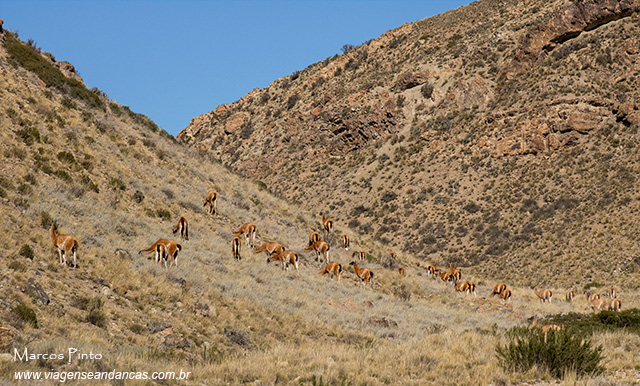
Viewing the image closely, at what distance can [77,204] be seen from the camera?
16.5 m

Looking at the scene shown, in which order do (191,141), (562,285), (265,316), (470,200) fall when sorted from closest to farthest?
(265,316)
(562,285)
(470,200)
(191,141)

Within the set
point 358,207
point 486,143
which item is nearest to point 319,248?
point 358,207

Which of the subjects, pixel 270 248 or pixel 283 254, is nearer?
pixel 283 254

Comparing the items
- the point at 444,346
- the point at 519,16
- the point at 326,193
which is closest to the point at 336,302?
the point at 444,346

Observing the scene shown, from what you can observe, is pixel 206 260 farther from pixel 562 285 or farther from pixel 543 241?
pixel 543 241

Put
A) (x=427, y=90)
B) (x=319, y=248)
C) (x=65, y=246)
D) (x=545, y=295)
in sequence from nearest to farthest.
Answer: (x=65, y=246), (x=319, y=248), (x=545, y=295), (x=427, y=90)

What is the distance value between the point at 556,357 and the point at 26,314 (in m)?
9.32

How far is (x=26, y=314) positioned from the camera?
923 centimetres

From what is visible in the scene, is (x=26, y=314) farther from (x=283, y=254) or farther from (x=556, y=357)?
(x=283, y=254)

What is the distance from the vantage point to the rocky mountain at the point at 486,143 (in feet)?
141

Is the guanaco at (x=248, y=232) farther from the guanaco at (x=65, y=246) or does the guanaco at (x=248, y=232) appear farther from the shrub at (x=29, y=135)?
the guanaco at (x=65, y=246)

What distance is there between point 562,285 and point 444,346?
29.5 meters

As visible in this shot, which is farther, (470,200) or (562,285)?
(470,200)

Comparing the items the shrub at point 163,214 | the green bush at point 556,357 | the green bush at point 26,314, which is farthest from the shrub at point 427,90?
the green bush at point 26,314
